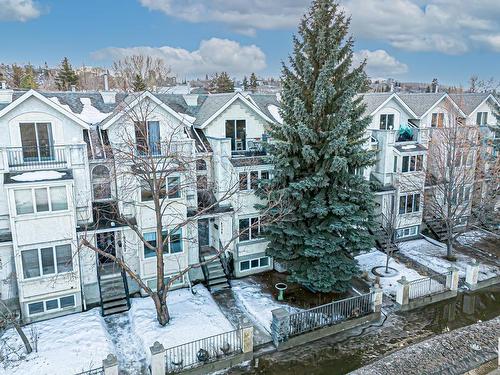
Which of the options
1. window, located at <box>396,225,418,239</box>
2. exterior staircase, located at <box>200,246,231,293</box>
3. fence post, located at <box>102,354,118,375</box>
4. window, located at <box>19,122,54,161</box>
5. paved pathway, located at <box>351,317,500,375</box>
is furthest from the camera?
window, located at <box>396,225,418,239</box>

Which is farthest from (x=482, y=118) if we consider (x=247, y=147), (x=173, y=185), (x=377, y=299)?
(x=173, y=185)

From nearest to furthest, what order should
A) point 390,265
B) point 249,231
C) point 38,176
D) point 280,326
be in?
point 280,326 < point 38,176 < point 249,231 < point 390,265

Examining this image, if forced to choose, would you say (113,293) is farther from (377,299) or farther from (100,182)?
(377,299)

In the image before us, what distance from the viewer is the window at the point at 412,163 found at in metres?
24.6


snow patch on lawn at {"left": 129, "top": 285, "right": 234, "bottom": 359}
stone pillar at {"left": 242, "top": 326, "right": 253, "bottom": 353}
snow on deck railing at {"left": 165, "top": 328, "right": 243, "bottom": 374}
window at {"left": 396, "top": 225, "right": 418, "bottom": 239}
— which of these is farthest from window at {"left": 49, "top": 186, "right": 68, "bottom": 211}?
window at {"left": 396, "top": 225, "right": 418, "bottom": 239}

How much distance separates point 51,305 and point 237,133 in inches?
506

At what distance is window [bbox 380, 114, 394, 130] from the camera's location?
84.3ft

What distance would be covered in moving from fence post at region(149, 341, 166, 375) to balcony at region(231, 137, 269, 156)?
11.3m

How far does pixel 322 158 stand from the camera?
18156mm

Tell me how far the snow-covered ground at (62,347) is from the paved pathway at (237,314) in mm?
5220

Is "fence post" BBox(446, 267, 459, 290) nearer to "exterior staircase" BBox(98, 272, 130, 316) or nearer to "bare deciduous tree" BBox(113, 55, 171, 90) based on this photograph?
"exterior staircase" BBox(98, 272, 130, 316)

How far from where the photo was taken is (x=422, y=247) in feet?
81.0

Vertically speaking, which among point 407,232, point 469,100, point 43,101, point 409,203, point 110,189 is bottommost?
point 407,232

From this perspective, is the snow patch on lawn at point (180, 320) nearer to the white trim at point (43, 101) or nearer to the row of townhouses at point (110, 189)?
the row of townhouses at point (110, 189)
